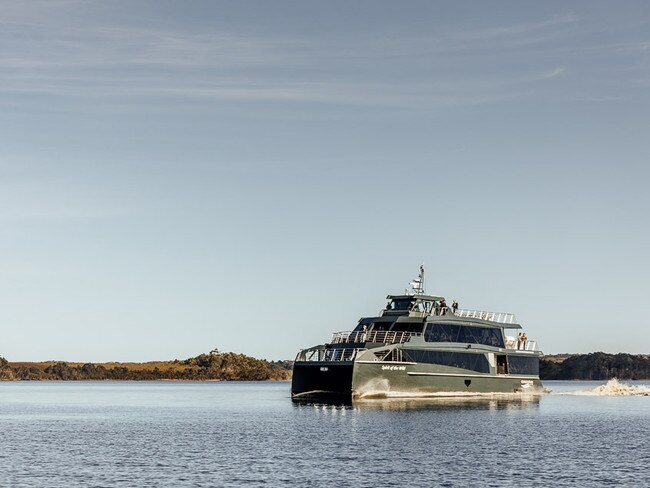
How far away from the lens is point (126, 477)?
44750 millimetres

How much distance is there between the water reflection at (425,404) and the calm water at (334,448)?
0.59m

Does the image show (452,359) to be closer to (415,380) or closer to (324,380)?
(415,380)

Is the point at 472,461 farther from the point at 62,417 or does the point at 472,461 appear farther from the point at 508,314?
the point at 508,314

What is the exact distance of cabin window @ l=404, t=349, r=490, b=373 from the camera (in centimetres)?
8881

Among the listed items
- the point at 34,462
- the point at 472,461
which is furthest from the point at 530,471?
the point at 34,462

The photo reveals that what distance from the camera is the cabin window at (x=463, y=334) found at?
299 ft

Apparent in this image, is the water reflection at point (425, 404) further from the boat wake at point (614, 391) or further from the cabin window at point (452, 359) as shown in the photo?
the boat wake at point (614, 391)

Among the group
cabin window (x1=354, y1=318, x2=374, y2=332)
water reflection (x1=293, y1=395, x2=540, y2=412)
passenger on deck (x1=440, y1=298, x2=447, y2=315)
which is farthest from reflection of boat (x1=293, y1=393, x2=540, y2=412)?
passenger on deck (x1=440, y1=298, x2=447, y2=315)

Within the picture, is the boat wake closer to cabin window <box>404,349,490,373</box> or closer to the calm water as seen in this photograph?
cabin window <box>404,349,490,373</box>

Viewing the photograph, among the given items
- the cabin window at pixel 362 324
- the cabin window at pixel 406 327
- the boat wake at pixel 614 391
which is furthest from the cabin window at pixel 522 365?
the boat wake at pixel 614 391

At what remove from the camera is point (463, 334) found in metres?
94.8

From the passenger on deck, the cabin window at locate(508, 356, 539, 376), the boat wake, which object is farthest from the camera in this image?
the boat wake

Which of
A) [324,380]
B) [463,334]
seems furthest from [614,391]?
[324,380]

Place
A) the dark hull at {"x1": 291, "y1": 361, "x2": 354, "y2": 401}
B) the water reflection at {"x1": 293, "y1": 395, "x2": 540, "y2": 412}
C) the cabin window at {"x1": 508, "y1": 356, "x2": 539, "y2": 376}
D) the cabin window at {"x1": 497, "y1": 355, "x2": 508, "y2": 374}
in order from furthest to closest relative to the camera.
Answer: the cabin window at {"x1": 508, "y1": 356, "x2": 539, "y2": 376}
the cabin window at {"x1": 497, "y1": 355, "x2": 508, "y2": 374}
the dark hull at {"x1": 291, "y1": 361, "x2": 354, "y2": 401}
the water reflection at {"x1": 293, "y1": 395, "x2": 540, "y2": 412}
